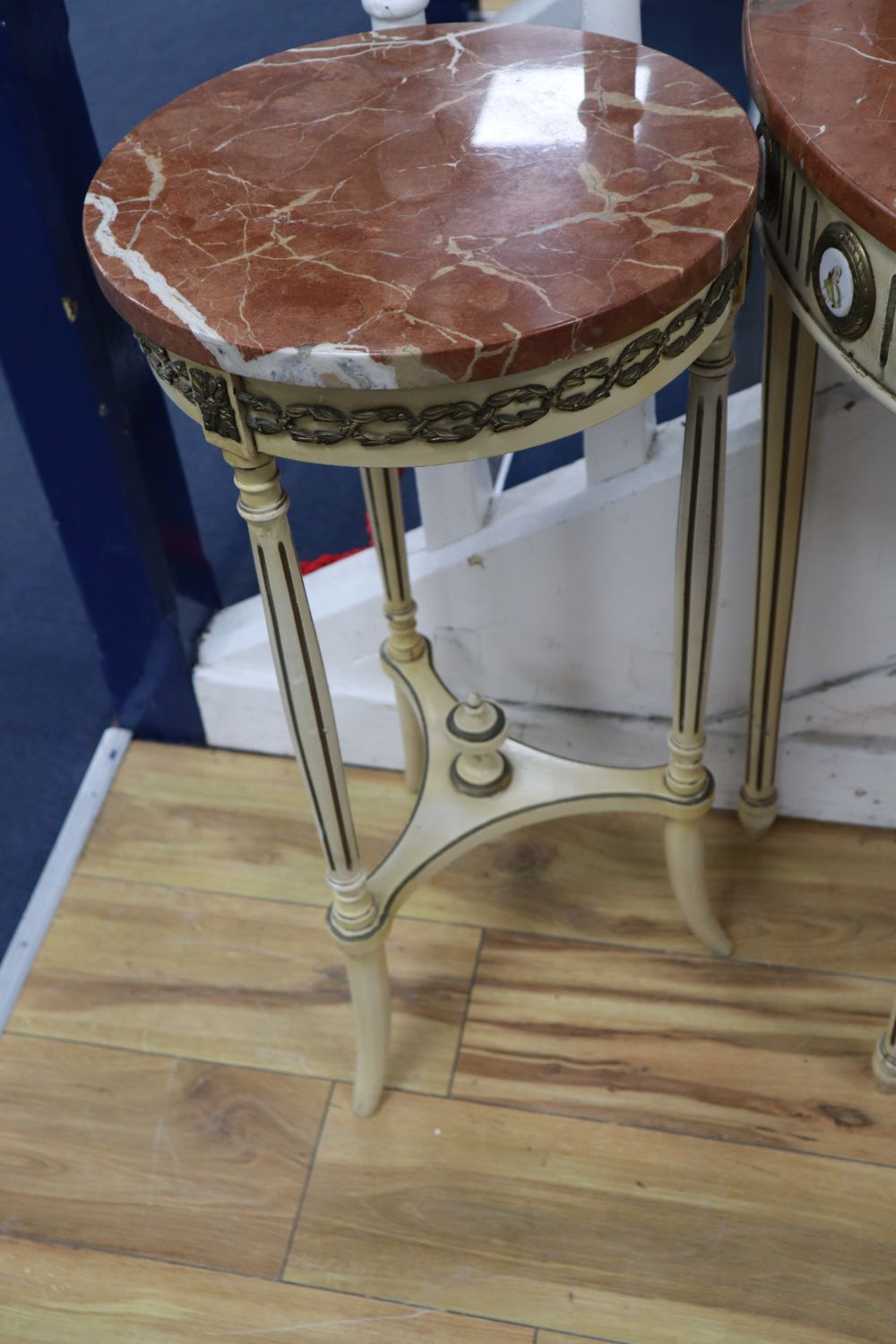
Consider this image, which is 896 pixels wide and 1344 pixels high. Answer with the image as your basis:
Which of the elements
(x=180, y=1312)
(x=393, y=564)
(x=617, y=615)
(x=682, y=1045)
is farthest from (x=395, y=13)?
(x=180, y=1312)

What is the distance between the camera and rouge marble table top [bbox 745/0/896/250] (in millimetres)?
656

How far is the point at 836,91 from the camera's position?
0.73 metres

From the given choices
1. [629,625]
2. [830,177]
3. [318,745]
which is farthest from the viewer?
[629,625]

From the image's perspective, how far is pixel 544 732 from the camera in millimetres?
1377

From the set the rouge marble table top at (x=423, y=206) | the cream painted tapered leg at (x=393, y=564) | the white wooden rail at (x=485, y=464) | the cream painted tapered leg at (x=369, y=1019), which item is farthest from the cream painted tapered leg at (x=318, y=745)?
the white wooden rail at (x=485, y=464)

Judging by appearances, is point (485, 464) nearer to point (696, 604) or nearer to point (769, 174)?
point (696, 604)

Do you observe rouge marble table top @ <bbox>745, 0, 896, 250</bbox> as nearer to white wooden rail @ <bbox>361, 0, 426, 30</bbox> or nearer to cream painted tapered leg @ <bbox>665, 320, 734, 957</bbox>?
cream painted tapered leg @ <bbox>665, 320, 734, 957</bbox>

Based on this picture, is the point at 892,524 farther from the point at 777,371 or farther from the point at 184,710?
the point at 184,710

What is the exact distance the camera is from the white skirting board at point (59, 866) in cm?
128

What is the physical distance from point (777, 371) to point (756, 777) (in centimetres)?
44

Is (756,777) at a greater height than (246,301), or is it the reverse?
(246,301)

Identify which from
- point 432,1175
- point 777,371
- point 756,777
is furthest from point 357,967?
point 777,371

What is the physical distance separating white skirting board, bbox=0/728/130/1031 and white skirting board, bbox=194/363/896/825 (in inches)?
4.8

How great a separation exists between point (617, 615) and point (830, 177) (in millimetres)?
630
